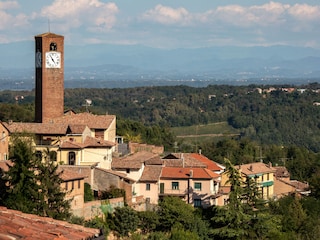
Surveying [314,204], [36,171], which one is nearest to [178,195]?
[314,204]

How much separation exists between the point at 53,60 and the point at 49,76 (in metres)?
0.80

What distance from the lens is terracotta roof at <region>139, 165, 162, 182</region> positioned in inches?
1321

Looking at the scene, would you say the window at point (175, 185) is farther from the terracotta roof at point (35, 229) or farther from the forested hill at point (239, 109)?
the forested hill at point (239, 109)

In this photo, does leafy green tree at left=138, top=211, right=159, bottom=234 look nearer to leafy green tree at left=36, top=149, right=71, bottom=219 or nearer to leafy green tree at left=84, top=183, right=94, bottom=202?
leafy green tree at left=84, top=183, right=94, bottom=202

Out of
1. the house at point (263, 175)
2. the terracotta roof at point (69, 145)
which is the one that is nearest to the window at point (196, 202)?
the house at point (263, 175)

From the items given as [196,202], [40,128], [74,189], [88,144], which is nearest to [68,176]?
[74,189]

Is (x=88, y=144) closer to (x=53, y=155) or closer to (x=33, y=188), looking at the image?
(x=53, y=155)

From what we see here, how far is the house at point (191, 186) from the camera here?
3403cm

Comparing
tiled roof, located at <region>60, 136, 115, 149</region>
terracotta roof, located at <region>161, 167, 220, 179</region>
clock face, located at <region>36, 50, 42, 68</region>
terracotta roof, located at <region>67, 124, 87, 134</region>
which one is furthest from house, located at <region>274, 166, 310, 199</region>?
clock face, located at <region>36, 50, 42, 68</region>

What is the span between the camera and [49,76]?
39250 millimetres

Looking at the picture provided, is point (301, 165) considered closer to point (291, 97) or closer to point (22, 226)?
point (22, 226)

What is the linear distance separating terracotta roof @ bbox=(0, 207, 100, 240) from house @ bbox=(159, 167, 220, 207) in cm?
2272

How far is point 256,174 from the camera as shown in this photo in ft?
129

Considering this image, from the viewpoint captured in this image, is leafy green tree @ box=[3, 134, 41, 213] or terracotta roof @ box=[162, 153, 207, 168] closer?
leafy green tree @ box=[3, 134, 41, 213]
